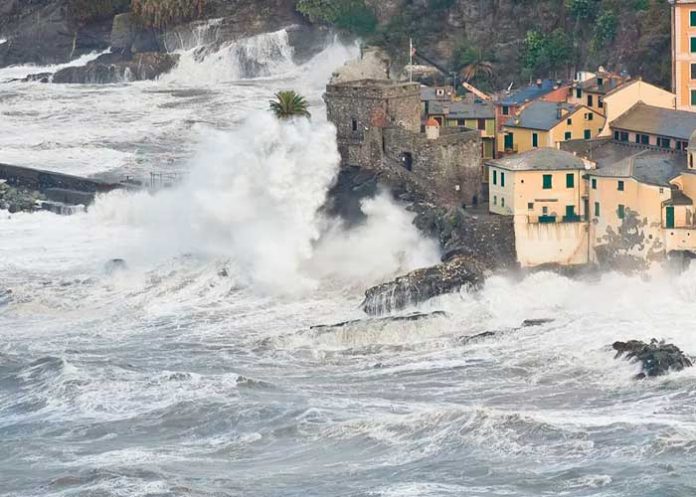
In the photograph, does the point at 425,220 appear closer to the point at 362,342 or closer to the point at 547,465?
the point at 362,342

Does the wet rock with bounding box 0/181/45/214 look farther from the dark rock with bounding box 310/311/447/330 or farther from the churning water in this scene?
the dark rock with bounding box 310/311/447/330

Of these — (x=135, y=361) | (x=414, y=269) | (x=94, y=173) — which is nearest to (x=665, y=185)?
(x=414, y=269)

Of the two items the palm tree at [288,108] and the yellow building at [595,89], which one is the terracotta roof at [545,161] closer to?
the yellow building at [595,89]

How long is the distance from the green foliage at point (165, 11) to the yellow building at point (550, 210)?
5506 cm

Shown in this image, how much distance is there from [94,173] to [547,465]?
4778cm

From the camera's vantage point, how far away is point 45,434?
237 ft

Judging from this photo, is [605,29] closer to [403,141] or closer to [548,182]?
[403,141]

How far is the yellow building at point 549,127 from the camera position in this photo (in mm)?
89938


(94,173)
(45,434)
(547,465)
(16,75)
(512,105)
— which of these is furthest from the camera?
(16,75)

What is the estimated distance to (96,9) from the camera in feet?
466

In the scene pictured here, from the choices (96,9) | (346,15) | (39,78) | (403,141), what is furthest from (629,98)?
(96,9)

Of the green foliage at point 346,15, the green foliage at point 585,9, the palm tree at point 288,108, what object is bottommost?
the palm tree at point 288,108

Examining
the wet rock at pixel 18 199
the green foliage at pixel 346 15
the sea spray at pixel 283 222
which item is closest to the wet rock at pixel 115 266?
the sea spray at pixel 283 222

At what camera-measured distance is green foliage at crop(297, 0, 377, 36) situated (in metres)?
125
